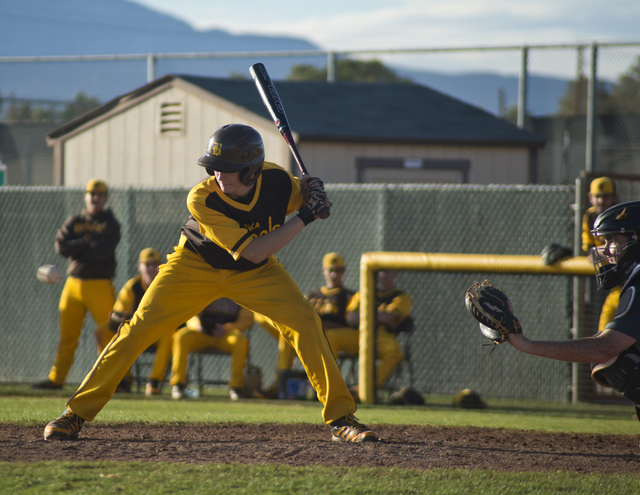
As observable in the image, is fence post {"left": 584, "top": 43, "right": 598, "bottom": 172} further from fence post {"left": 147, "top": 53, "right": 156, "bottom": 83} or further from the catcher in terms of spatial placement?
the catcher

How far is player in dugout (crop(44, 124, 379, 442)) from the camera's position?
4270mm

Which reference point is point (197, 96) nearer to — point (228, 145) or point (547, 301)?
point (547, 301)

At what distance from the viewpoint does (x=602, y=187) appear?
690 cm

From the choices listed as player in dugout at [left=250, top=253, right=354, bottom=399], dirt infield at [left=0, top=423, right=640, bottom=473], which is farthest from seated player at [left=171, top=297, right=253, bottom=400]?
dirt infield at [left=0, top=423, right=640, bottom=473]

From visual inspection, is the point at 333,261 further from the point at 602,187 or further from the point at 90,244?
the point at 602,187

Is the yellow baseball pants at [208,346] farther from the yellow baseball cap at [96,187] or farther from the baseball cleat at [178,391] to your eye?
the yellow baseball cap at [96,187]

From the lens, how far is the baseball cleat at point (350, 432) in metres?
4.39

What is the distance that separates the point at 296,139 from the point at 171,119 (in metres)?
2.13

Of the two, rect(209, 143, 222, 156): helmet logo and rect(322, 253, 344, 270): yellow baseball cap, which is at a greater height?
rect(209, 143, 222, 156): helmet logo

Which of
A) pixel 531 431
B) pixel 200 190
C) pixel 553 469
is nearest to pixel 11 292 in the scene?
pixel 200 190

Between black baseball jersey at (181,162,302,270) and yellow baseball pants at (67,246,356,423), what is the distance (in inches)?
2.9

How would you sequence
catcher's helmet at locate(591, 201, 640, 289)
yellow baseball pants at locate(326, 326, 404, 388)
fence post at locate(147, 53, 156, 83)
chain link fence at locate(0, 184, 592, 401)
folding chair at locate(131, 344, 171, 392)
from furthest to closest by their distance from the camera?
1. fence post at locate(147, 53, 156, 83)
2. folding chair at locate(131, 344, 171, 392)
3. chain link fence at locate(0, 184, 592, 401)
4. yellow baseball pants at locate(326, 326, 404, 388)
5. catcher's helmet at locate(591, 201, 640, 289)

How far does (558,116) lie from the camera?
50.2ft

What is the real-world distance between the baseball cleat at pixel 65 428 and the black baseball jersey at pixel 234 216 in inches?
44.0
